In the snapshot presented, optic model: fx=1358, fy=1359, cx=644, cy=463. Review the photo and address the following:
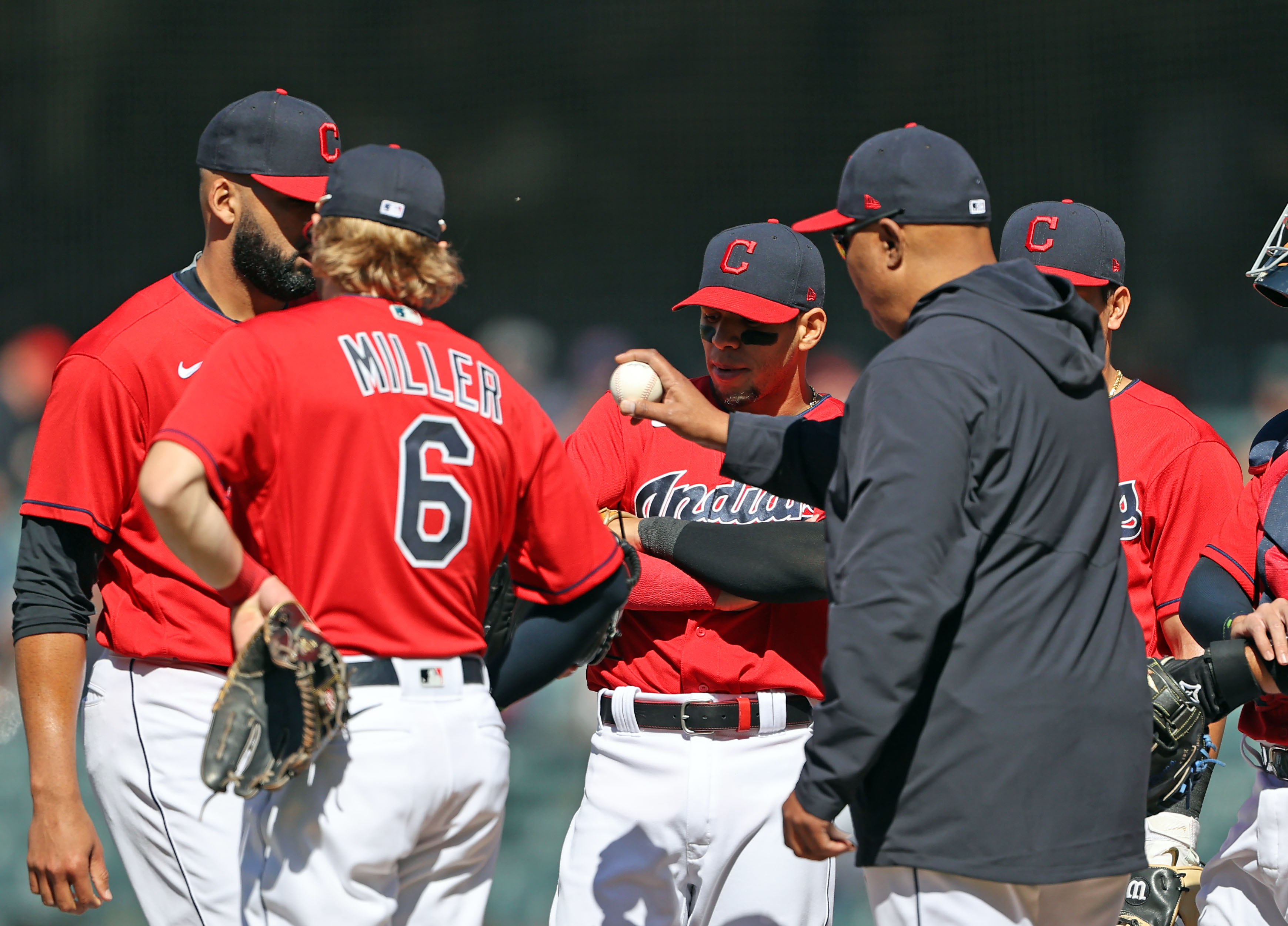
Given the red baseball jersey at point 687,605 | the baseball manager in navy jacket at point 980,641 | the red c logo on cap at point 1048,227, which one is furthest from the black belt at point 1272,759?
the red c logo on cap at point 1048,227

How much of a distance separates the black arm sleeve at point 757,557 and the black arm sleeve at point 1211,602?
28.1 inches

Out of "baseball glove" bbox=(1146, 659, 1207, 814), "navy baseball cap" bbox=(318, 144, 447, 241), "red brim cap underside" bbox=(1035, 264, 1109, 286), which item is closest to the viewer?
"navy baseball cap" bbox=(318, 144, 447, 241)

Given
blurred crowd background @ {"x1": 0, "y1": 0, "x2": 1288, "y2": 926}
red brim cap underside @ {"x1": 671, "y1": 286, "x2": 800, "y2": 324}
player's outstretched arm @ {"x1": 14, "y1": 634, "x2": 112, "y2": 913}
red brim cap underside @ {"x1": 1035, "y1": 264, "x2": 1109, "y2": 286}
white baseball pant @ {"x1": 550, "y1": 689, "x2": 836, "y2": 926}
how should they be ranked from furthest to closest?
blurred crowd background @ {"x1": 0, "y1": 0, "x2": 1288, "y2": 926} → red brim cap underside @ {"x1": 1035, "y1": 264, "x2": 1109, "y2": 286} → red brim cap underside @ {"x1": 671, "y1": 286, "x2": 800, "y2": 324} → white baseball pant @ {"x1": 550, "y1": 689, "x2": 836, "y2": 926} → player's outstretched arm @ {"x1": 14, "y1": 634, "x2": 112, "y2": 913}

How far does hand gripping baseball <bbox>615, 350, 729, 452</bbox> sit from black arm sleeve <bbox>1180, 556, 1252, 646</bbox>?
1.02 m

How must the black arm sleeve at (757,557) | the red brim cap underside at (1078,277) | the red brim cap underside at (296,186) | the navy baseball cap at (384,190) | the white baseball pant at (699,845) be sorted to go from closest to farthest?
1. the navy baseball cap at (384,190)
2. the red brim cap underside at (296,186)
3. the black arm sleeve at (757,557)
4. the white baseball pant at (699,845)
5. the red brim cap underside at (1078,277)

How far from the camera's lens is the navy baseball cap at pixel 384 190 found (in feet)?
6.85

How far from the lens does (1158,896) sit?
3018 mm

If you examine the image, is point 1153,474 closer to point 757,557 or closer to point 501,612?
point 757,557

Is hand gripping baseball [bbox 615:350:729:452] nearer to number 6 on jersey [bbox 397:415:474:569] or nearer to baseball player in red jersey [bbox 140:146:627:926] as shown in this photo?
baseball player in red jersey [bbox 140:146:627:926]

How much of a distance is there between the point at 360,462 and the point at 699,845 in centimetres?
134

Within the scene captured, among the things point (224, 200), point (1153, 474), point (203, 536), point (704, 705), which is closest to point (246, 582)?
point (203, 536)

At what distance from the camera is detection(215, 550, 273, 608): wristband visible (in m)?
1.88

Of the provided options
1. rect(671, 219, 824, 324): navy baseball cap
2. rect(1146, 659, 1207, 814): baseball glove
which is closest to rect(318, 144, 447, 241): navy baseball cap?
rect(671, 219, 824, 324): navy baseball cap

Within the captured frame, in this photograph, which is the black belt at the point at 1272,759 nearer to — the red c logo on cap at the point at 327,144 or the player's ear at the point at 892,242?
the player's ear at the point at 892,242
